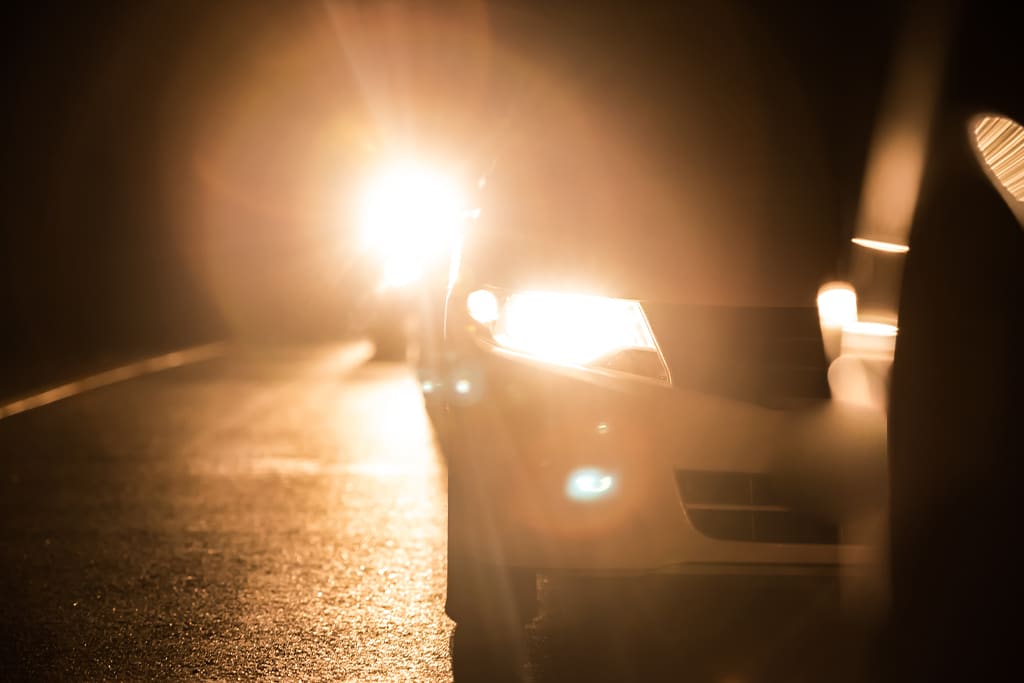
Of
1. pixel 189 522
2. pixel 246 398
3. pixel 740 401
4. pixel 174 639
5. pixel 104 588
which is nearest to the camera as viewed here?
pixel 740 401

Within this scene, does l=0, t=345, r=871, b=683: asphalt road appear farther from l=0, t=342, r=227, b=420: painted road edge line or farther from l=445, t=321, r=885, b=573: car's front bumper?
l=0, t=342, r=227, b=420: painted road edge line

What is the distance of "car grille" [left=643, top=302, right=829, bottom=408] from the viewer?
434 centimetres

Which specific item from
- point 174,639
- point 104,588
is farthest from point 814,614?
point 104,588

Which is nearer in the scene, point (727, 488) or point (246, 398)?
point (727, 488)

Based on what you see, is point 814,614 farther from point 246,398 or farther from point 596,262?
point 246,398

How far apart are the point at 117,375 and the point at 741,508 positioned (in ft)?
51.9

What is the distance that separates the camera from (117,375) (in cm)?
1894

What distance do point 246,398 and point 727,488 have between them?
1139cm

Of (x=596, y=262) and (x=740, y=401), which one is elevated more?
(x=596, y=262)

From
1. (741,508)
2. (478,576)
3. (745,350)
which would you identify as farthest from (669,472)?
(478,576)

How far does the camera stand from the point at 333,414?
13.2 metres

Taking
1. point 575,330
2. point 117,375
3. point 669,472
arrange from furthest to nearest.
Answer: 1. point 117,375
2. point 575,330
3. point 669,472

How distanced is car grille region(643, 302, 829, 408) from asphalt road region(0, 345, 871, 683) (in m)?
0.63

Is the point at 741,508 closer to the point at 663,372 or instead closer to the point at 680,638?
the point at 663,372
